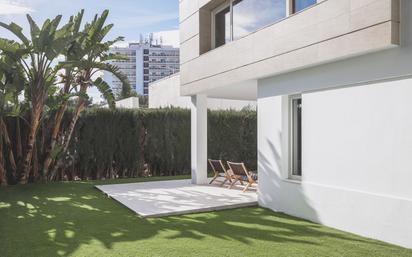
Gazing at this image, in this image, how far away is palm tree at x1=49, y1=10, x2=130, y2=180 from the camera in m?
14.4

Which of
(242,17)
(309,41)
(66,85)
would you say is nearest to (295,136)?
(309,41)

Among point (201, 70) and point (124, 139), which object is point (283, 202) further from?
point (124, 139)

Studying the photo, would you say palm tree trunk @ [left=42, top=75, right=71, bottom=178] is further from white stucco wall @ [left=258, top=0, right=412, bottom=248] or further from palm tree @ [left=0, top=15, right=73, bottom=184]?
white stucco wall @ [left=258, top=0, right=412, bottom=248]

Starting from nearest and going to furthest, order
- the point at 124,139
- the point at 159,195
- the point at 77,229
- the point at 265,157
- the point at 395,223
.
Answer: the point at 395,223 → the point at 77,229 → the point at 265,157 → the point at 159,195 → the point at 124,139

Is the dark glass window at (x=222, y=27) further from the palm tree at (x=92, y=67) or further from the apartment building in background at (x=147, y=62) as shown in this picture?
the apartment building in background at (x=147, y=62)

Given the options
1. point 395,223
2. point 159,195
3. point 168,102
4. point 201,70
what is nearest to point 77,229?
point 159,195

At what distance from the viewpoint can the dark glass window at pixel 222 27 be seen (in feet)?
40.6

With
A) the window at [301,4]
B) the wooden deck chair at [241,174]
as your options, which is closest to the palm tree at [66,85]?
the wooden deck chair at [241,174]

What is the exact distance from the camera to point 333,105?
7785mm

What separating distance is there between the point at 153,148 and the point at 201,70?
19.4ft

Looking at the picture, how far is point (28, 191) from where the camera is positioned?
12852 millimetres

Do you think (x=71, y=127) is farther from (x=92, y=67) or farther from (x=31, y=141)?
(x=92, y=67)

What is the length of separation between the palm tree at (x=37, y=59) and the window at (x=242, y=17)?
490 centimetres

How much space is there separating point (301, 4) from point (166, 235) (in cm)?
573
